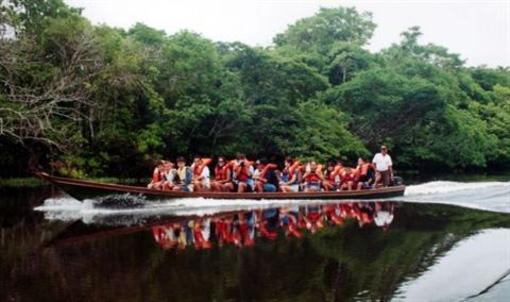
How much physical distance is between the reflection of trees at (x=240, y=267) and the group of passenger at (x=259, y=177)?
5.58 metres

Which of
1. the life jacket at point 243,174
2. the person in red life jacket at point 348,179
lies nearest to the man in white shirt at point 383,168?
the person in red life jacket at point 348,179

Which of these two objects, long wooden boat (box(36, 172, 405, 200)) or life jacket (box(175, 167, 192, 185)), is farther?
life jacket (box(175, 167, 192, 185))

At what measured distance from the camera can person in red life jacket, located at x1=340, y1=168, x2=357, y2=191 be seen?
820 inches

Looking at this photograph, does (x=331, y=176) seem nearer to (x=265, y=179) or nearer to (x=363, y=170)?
(x=363, y=170)

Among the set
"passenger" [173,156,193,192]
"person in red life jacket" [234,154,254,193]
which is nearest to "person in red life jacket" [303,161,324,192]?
"person in red life jacket" [234,154,254,193]

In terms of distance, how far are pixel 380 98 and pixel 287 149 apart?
794 cm

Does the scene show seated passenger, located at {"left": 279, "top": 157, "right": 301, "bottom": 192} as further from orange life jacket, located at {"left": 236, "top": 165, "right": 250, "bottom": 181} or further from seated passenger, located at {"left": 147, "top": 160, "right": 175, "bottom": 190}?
seated passenger, located at {"left": 147, "top": 160, "right": 175, "bottom": 190}

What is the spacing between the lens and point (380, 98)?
120 ft

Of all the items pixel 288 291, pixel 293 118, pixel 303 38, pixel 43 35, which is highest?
pixel 303 38

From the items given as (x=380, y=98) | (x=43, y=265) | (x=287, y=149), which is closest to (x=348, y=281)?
(x=43, y=265)

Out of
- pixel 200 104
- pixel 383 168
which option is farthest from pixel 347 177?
pixel 200 104

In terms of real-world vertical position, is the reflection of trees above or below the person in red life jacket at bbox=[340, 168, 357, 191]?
below

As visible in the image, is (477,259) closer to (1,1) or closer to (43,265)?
(43,265)

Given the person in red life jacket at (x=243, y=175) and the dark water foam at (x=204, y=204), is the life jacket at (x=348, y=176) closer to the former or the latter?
the dark water foam at (x=204, y=204)
